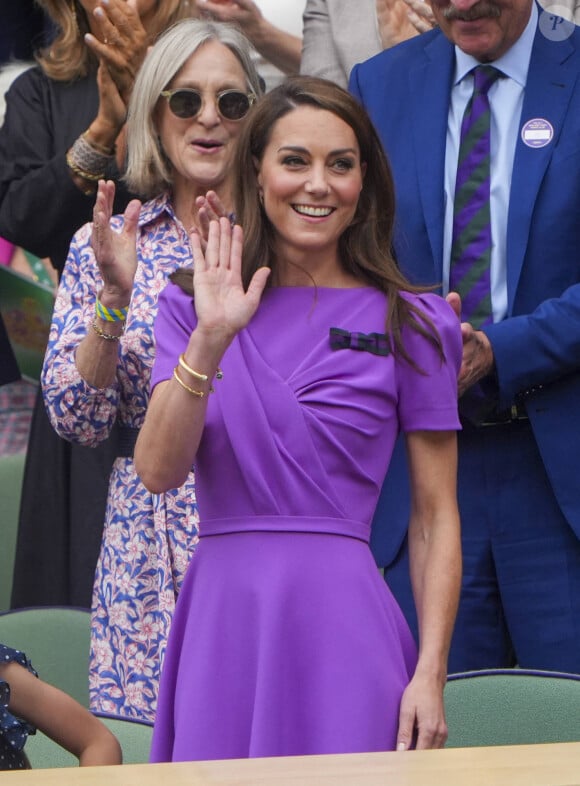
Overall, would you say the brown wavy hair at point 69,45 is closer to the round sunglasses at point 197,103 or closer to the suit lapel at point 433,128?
the round sunglasses at point 197,103

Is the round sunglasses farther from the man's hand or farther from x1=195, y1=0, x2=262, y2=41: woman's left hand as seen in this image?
the man's hand

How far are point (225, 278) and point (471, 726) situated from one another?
88cm

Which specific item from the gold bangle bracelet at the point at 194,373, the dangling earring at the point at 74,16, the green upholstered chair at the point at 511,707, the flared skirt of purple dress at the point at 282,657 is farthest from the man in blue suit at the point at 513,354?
the dangling earring at the point at 74,16

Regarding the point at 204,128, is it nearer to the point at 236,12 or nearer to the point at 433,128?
the point at 433,128

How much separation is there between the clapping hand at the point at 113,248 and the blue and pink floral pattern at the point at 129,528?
0.34 ft

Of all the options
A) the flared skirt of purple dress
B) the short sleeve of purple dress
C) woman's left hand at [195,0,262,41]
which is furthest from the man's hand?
woman's left hand at [195,0,262,41]

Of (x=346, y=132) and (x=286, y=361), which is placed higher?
(x=346, y=132)

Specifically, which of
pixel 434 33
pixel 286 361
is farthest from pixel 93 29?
pixel 286 361

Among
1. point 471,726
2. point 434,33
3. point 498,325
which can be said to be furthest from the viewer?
point 434,33

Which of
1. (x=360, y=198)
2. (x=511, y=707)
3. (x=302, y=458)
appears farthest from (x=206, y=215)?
(x=511, y=707)

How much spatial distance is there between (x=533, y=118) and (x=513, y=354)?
54 cm

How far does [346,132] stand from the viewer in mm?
2824

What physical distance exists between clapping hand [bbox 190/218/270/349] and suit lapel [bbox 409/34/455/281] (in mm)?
786

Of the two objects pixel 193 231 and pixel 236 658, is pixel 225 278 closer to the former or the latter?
pixel 193 231
